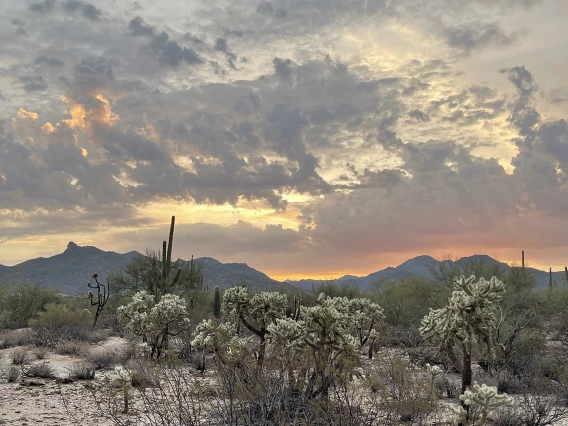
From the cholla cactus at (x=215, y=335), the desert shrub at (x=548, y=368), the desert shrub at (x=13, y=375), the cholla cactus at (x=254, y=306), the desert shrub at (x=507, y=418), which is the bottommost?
the desert shrub at (x=13, y=375)

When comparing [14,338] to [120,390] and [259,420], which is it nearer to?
[120,390]

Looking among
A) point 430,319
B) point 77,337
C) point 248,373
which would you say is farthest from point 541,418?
point 77,337

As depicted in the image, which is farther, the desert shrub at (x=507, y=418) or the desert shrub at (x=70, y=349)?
the desert shrub at (x=70, y=349)

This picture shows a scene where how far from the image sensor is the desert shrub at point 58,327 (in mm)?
20422

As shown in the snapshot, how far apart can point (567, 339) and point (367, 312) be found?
6.68 m

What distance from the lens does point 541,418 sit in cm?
954

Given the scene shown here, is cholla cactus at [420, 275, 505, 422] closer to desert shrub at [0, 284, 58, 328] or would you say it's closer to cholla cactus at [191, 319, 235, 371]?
cholla cactus at [191, 319, 235, 371]

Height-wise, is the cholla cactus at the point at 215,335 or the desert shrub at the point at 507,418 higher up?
the cholla cactus at the point at 215,335

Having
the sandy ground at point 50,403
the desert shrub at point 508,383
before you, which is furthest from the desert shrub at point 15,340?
the desert shrub at point 508,383

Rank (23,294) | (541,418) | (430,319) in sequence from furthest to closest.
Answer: (23,294)
(541,418)
(430,319)

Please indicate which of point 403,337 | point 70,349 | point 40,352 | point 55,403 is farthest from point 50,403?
point 403,337

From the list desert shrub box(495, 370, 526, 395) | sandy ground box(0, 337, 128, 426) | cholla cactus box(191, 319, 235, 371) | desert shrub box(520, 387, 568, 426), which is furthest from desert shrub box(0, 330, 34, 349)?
desert shrub box(520, 387, 568, 426)

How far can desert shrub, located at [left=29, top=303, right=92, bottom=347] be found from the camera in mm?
20422

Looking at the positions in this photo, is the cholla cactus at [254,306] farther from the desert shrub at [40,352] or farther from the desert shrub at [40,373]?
the desert shrub at [40,352]
